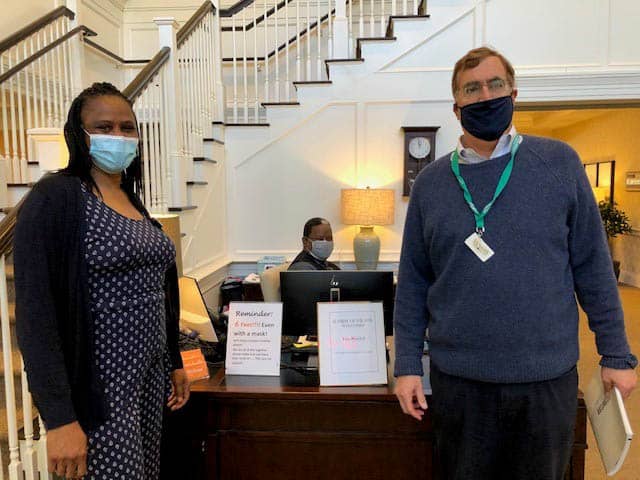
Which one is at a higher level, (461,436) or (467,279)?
(467,279)

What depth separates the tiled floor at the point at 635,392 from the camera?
245cm

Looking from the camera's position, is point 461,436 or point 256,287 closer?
point 461,436

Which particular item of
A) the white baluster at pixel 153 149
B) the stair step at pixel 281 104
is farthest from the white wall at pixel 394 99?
the white baluster at pixel 153 149

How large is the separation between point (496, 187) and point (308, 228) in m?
2.01

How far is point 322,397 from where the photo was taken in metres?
1.76

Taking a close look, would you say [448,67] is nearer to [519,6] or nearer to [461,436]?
[519,6]

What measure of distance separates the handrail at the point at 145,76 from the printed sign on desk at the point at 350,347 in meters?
1.58

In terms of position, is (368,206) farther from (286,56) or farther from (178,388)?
(178,388)

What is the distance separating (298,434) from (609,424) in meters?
1.01

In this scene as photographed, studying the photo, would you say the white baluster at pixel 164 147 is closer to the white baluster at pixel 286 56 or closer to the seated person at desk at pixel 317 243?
the seated person at desk at pixel 317 243

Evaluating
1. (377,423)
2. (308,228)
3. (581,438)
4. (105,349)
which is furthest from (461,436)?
(308,228)

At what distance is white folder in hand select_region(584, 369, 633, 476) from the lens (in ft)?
3.81

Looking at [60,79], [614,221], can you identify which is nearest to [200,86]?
[60,79]

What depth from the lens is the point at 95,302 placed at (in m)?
1.17
